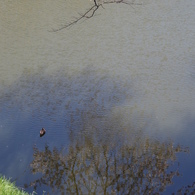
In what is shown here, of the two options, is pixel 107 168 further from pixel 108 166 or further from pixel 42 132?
pixel 42 132

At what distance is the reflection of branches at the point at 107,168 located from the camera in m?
6.75

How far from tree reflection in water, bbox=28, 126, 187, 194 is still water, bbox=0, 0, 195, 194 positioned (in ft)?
0.05

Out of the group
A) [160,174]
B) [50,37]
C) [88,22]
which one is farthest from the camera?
[88,22]

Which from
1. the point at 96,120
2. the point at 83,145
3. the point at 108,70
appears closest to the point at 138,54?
the point at 108,70

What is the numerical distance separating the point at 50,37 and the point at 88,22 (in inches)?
58.9

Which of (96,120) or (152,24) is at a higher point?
(152,24)

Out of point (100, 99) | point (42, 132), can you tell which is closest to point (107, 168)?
point (42, 132)

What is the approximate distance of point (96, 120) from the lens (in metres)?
8.51

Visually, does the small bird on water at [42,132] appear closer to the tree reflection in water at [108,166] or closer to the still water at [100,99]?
the still water at [100,99]

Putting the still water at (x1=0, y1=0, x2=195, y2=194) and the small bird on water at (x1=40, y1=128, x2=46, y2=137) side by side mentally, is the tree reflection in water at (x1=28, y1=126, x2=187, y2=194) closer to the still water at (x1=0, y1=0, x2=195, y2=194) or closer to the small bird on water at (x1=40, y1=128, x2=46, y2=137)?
the still water at (x1=0, y1=0, x2=195, y2=194)

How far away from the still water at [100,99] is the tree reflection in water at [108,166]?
0.02 metres

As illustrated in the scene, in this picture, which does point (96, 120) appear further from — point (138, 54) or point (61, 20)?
point (61, 20)

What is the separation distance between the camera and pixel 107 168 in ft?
23.3

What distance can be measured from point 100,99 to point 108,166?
2341 millimetres
